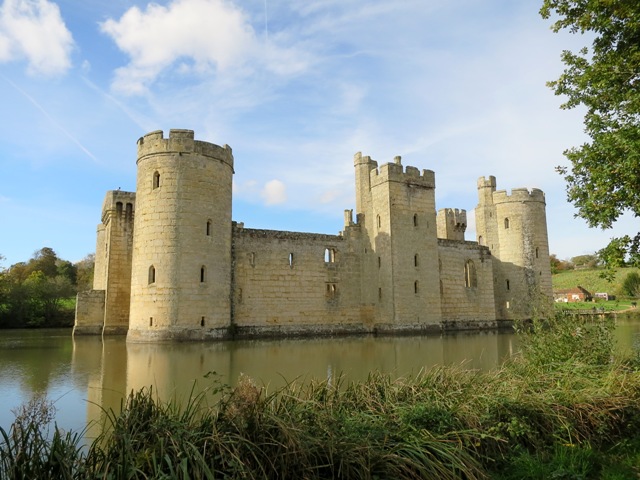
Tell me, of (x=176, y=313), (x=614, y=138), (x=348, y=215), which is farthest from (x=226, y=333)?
(x=614, y=138)

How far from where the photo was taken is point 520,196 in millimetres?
31672

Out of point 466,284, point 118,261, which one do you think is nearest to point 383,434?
point 118,261

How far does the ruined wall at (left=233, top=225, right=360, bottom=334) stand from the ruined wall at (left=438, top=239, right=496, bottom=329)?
5936mm

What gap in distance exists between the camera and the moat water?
8664mm

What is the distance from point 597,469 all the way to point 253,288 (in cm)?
1962

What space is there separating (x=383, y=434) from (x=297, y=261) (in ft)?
67.0

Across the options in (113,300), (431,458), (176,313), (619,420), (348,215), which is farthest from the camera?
(348,215)

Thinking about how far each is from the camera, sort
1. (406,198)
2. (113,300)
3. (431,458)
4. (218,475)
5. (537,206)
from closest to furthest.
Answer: (218,475) < (431,458) < (113,300) < (406,198) < (537,206)

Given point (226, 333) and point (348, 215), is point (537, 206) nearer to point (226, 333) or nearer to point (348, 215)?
point (348, 215)

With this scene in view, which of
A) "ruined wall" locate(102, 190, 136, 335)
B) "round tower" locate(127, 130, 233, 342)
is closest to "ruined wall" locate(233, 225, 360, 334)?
"round tower" locate(127, 130, 233, 342)

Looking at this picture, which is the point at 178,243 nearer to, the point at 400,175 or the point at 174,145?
the point at 174,145

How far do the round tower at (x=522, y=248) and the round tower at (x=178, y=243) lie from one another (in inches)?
754

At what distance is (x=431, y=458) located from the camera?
14.1ft

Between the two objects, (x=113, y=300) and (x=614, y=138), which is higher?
(x=614, y=138)
